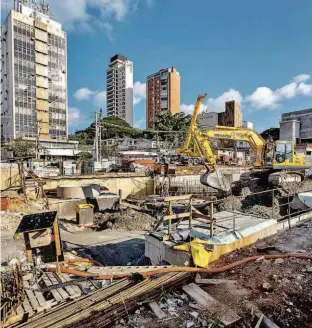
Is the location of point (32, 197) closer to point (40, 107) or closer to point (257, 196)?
point (257, 196)

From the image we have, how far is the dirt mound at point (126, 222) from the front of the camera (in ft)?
42.7

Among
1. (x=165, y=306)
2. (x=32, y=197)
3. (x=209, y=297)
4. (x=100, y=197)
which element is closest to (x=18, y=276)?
(x=165, y=306)

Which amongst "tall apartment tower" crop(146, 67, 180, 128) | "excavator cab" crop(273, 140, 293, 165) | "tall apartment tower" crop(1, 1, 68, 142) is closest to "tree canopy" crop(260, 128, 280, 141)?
"tall apartment tower" crop(146, 67, 180, 128)

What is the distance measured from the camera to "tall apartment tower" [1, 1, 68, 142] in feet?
160

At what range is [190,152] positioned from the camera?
47.1 ft

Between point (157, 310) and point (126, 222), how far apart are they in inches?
370

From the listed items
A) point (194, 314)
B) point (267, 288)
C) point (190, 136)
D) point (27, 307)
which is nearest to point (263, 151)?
point (190, 136)

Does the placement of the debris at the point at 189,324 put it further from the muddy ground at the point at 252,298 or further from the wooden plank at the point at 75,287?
the wooden plank at the point at 75,287

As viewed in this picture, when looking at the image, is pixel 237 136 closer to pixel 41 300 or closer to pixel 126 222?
pixel 126 222

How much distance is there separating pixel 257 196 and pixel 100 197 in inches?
405

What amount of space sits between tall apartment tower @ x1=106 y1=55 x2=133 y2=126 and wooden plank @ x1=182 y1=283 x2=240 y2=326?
103 metres

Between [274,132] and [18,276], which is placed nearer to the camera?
[18,276]

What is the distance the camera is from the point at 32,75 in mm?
51156

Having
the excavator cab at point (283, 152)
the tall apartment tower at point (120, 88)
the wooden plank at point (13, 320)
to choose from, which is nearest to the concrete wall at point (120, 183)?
the excavator cab at point (283, 152)
